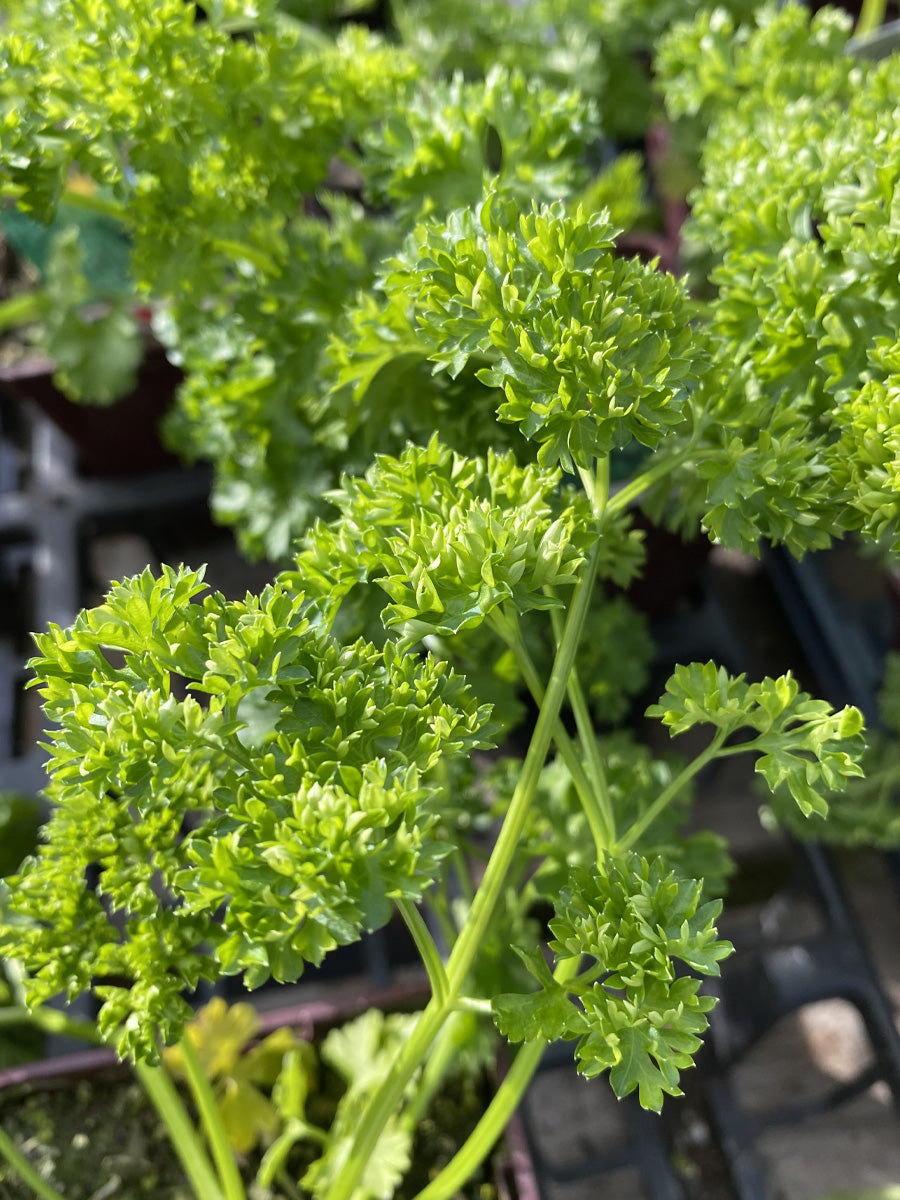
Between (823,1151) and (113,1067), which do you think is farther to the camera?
(823,1151)

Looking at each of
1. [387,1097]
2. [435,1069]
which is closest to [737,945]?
[435,1069]

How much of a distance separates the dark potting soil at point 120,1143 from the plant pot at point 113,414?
0.80 metres

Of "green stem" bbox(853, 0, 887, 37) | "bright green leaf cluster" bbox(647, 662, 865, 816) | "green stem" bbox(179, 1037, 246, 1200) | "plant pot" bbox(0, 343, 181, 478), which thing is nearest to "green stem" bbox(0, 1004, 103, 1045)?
"green stem" bbox(179, 1037, 246, 1200)

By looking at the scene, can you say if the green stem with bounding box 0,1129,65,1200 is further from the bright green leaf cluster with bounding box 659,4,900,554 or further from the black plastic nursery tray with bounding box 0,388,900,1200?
the bright green leaf cluster with bounding box 659,4,900,554

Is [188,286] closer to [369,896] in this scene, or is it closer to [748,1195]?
[369,896]

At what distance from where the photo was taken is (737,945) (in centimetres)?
109

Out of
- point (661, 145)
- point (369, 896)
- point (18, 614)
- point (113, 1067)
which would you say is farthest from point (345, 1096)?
point (661, 145)

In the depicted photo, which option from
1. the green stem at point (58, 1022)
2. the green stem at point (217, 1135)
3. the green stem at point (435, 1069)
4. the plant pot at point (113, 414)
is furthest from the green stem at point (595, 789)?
the plant pot at point (113, 414)

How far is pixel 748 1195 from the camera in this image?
37.3 inches

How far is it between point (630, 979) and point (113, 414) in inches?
41.1

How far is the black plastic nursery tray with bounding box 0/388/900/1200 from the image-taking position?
974 mm

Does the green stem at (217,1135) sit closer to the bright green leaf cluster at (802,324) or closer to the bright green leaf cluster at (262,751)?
the bright green leaf cluster at (262,751)

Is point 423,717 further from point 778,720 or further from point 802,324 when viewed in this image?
point 802,324

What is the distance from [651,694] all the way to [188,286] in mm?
763
